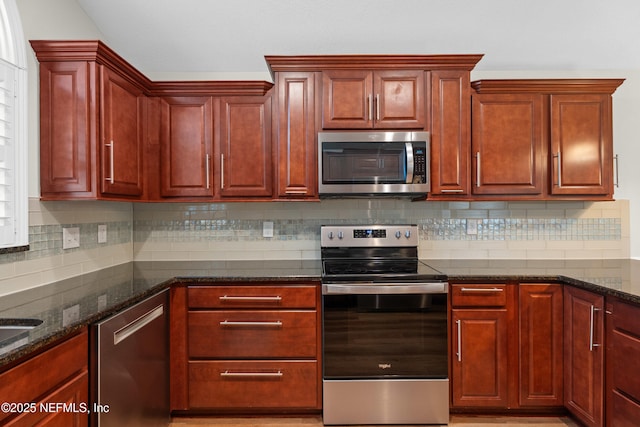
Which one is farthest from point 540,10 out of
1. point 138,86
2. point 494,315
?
point 138,86

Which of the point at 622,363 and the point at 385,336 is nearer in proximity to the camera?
the point at 622,363

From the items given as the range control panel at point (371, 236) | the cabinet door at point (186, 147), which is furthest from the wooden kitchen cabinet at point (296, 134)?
the cabinet door at point (186, 147)

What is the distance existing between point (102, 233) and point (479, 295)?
2.42 m

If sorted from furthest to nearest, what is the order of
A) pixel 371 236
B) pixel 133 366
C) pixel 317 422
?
pixel 371 236 < pixel 317 422 < pixel 133 366

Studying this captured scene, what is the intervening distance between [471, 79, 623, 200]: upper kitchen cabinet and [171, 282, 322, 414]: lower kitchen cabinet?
4.81ft

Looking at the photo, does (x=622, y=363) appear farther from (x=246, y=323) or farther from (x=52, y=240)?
(x=52, y=240)

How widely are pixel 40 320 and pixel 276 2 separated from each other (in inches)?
87.0

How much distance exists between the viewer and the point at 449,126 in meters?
2.64

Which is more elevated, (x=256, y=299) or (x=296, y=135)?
(x=296, y=135)

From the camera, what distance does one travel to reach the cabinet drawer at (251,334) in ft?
7.72

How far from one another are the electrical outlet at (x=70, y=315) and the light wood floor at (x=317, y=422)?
1.18 m

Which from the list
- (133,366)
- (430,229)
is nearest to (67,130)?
(133,366)

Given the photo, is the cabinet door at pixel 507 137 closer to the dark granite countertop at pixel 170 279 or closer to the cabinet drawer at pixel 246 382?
the dark granite countertop at pixel 170 279

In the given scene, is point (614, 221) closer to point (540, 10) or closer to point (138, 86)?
point (540, 10)
